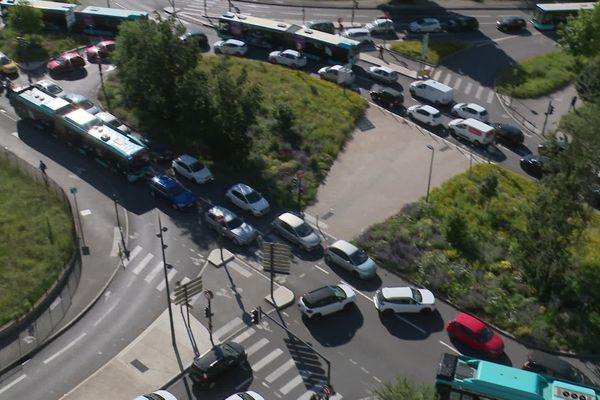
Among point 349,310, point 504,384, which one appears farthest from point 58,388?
point 504,384

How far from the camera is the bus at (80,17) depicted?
85.6 metres

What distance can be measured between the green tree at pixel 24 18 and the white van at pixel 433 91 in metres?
44.5

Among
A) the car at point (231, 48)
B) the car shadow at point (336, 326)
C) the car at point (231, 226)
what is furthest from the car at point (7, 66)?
the car shadow at point (336, 326)

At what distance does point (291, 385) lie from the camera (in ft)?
138

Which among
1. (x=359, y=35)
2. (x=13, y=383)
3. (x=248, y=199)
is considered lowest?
(x=13, y=383)

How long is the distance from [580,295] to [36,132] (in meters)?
50.0

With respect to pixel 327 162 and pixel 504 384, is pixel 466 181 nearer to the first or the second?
pixel 327 162

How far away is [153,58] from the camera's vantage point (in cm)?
6200

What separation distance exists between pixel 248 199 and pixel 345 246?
9.86m

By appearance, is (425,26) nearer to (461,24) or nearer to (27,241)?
(461,24)

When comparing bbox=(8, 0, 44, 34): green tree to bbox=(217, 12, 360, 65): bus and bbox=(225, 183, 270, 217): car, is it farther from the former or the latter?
bbox=(225, 183, 270, 217): car

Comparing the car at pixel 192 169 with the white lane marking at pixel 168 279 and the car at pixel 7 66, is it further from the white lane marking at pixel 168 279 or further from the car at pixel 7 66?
the car at pixel 7 66

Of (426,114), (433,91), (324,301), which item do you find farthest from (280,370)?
(433,91)

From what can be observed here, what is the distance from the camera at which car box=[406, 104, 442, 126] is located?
7069 cm
